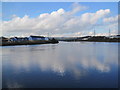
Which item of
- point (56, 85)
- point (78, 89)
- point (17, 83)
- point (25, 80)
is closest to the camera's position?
point (78, 89)

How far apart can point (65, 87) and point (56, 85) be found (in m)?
0.46

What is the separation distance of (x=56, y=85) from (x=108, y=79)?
285cm

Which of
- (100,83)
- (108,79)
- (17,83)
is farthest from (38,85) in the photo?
(108,79)

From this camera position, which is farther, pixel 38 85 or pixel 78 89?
pixel 38 85

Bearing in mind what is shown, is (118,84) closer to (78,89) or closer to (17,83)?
(78,89)

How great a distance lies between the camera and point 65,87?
19.8 ft

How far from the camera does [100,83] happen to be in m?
6.57

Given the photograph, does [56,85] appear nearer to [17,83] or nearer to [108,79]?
[17,83]

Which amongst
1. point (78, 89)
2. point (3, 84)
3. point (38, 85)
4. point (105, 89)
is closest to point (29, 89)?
point (38, 85)

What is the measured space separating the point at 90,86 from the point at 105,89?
25.2 inches

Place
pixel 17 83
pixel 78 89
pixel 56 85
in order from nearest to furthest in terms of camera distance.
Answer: pixel 78 89, pixel 56 85, pixel 17 83

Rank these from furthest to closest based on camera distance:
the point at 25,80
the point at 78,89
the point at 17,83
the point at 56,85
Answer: the point at 25,80, the point at 17,83, the point at 56,85, the point at 78,89

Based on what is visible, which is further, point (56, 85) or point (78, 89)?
point (56, 85)

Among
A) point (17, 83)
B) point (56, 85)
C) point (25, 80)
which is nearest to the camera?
point (56, 85)
